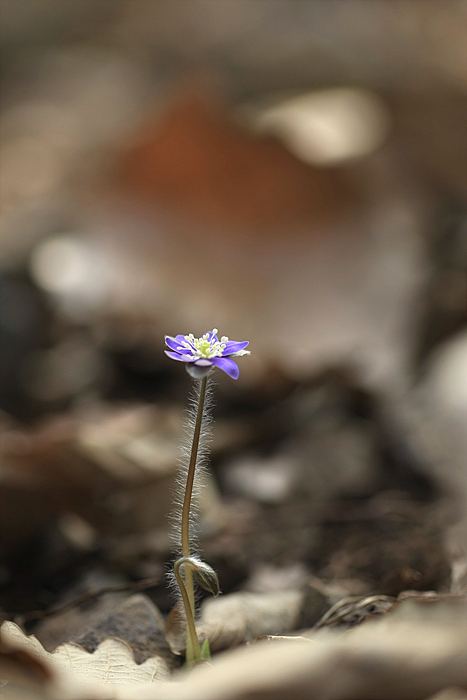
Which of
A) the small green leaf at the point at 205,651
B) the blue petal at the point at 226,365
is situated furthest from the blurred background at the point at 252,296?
the blue petal at the point at 226,365

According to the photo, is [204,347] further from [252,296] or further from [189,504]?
[252,296]

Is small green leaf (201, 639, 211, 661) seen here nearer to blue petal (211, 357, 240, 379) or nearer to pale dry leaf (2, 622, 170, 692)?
pale dry leaf (2, 622, 170, 692)

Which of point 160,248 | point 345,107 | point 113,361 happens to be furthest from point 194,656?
point 345,107

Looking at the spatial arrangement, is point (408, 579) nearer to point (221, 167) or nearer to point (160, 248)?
point (160, 248)

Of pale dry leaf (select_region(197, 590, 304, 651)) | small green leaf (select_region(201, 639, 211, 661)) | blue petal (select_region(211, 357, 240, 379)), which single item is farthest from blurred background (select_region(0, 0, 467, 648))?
blue petal (select_region(211, 357, 240, 379))

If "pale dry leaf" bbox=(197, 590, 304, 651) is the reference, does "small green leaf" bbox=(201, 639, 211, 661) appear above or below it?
below

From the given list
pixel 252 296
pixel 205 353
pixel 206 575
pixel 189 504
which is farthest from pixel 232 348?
pixel 252 296
